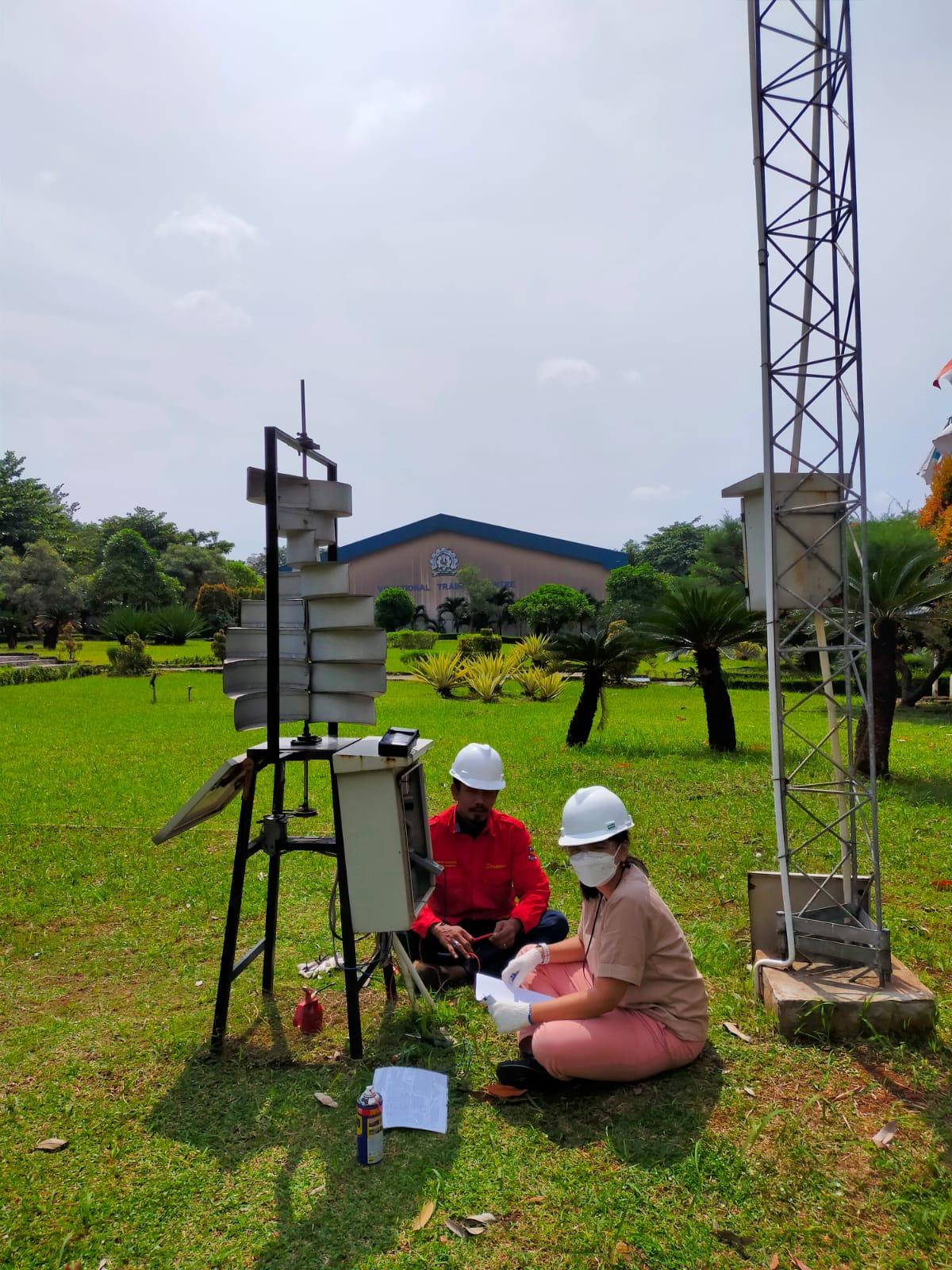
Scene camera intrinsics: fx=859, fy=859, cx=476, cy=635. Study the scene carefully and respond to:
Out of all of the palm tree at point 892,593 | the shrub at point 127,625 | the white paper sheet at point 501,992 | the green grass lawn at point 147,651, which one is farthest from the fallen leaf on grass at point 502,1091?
the shrub at point 127,625

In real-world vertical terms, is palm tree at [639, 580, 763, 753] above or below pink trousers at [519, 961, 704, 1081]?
above

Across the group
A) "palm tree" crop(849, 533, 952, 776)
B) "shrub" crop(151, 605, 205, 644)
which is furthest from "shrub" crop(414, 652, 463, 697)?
"shrub" crop(151, 605, 205, 644)

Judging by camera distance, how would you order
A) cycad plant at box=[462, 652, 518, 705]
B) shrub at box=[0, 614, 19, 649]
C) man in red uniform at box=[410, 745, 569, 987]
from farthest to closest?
shrub at box=[0, 614, 19, 649], cycad plant at box=[462, 652, 518, 705], man in red uniform at box=[410, 745, 569, 987]

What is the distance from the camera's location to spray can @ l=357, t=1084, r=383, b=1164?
2811 mm

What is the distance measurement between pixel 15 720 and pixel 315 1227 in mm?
14490

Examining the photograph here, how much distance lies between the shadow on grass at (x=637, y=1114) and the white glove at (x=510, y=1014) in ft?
0.87

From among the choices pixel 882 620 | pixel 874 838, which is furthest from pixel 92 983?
pixel 882 620

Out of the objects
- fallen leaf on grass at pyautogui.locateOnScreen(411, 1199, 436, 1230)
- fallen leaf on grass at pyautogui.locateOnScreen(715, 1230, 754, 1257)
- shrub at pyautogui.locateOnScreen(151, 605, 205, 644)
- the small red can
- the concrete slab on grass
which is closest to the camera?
fallen leaf on grass at pyautogui.locateOnScreen(715, 1230, 754, 1257)

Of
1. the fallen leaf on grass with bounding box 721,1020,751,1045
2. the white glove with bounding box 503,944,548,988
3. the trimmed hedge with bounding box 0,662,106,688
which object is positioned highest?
the trimmed hedge with bounding box 0,662,106,688

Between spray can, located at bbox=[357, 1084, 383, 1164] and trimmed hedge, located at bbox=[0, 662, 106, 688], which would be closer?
spray can, located at bbox=[357, 1084, 383, 1164]

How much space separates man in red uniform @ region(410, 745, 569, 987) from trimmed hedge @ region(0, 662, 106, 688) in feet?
69.3

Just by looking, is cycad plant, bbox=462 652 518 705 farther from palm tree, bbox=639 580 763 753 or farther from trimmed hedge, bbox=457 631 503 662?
Answer: palm tree, bbox=639 580 763 753

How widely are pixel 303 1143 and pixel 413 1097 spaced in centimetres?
41

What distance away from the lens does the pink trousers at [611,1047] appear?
3.14m
